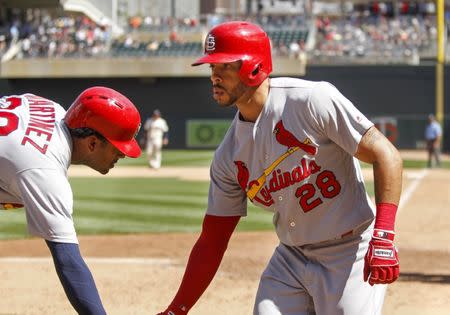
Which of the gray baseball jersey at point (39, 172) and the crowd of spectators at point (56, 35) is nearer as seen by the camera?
the gray baseball jersey at point (39, 172)

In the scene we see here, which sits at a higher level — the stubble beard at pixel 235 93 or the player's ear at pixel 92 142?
the stubble beard at pixel 235 93

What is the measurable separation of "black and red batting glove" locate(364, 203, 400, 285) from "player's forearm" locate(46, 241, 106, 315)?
45.3 inches

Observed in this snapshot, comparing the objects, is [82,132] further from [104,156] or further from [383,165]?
[383,165]

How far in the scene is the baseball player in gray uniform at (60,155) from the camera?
357cm

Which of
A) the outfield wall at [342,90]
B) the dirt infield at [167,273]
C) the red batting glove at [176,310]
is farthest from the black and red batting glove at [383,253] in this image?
the outfield wall at [342,90]

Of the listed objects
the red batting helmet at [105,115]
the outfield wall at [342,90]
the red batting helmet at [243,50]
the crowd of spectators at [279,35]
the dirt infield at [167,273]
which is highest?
the red batting helmet at [243,50]

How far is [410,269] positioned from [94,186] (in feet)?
34.7

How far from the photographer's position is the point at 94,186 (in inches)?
721

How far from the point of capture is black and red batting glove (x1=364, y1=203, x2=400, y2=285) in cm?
362

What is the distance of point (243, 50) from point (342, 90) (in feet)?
94.1

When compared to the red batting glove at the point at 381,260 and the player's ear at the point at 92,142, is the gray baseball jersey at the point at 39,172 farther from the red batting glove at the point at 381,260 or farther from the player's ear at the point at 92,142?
the red batting glove at the point at 381,260

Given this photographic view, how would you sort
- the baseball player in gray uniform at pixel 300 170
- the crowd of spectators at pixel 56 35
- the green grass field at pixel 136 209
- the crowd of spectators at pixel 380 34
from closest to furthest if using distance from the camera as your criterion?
the baseball player in gray uniform at pixel 300 170, the green grass field at pixel 136 209, the crowd of spectators at pixel 380 34, the crowd of spectators at pixel 56 35

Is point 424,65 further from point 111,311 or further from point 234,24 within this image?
point 234,24

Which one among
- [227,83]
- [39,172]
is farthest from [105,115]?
[227,83]
